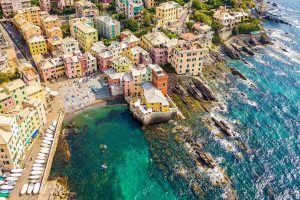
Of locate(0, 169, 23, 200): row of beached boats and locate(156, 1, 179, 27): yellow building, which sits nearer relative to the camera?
locate(0, 169, 23, 200): row of beached boats

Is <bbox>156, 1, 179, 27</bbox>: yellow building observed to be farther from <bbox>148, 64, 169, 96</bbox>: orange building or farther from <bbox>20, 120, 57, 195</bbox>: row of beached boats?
<bbox>20, 120, 57, 195</bbox>: row of beached boats

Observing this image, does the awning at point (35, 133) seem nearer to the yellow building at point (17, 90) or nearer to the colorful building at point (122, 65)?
the yellow building at point (17, 90)

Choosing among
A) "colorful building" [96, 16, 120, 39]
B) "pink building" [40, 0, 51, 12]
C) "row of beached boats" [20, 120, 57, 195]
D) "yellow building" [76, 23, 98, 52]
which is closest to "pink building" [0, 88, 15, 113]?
"row of beached boats" [20, 120, 57, 195]

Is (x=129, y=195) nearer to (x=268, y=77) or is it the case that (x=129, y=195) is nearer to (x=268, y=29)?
(x=268, y=77)

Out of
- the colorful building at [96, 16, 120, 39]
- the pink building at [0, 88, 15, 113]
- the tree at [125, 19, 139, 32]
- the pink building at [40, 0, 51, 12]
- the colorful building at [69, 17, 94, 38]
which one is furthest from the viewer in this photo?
Answer: the pink building at [40, 0, 51, 12]

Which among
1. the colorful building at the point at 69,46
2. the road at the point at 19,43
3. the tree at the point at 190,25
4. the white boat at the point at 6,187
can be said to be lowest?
the white boat at the point at 6,187

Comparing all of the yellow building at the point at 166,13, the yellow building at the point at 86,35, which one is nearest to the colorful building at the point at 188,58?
the yellow building at the point at 166,13
